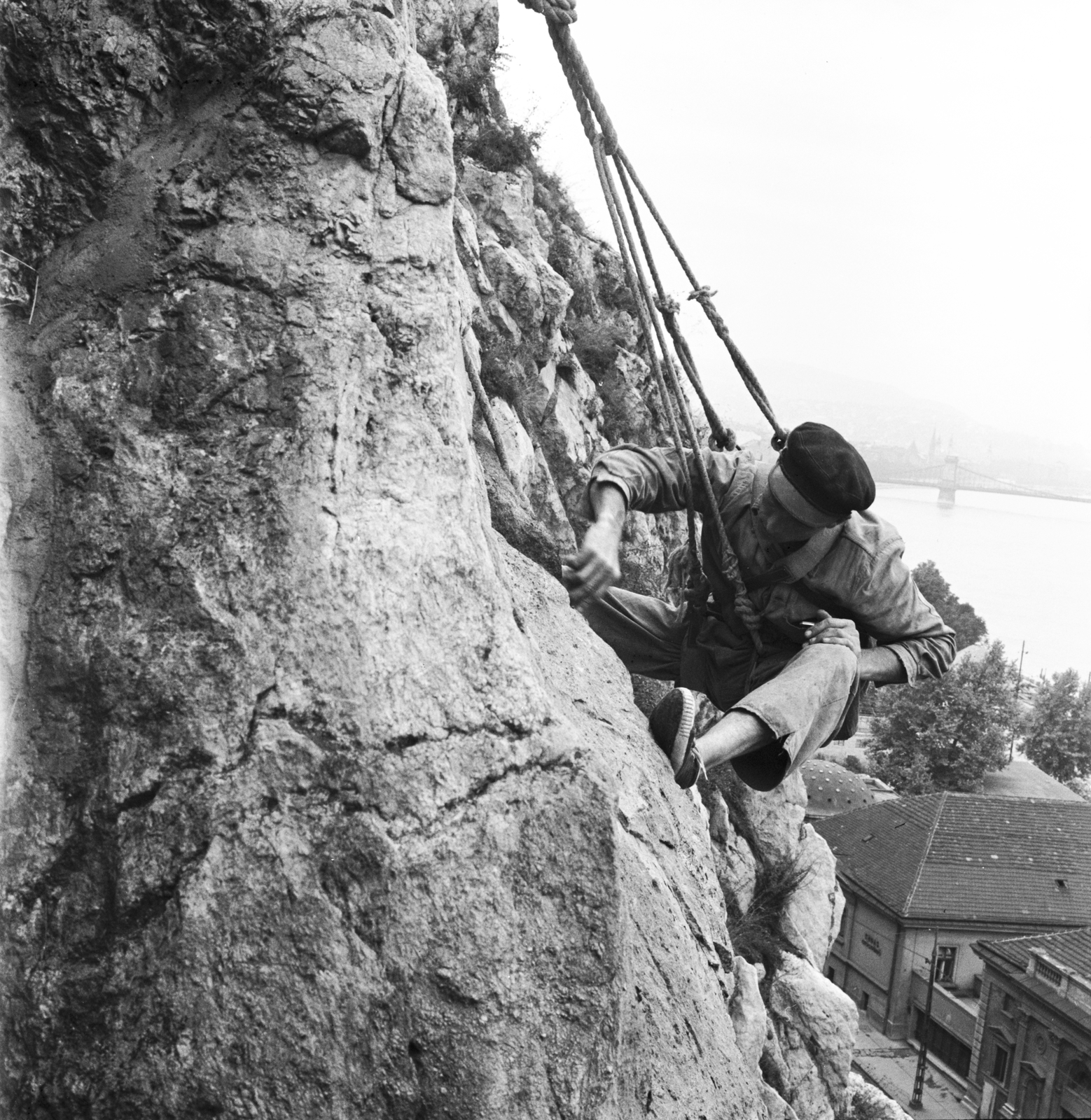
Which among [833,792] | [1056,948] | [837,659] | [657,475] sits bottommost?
[833,792]

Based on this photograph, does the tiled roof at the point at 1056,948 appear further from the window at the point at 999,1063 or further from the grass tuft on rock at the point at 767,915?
the grass tuft on rock at the point at 767,915

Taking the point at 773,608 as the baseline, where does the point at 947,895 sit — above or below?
below

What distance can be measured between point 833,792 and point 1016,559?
47.8 metres

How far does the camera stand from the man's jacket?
181 inches

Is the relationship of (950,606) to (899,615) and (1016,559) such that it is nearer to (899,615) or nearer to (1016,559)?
(1016,559)

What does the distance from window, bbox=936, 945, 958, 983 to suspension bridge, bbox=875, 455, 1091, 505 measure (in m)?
34.1

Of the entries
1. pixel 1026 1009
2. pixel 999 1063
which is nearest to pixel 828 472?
pixel 1026 1009

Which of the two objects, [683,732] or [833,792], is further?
[833,792]

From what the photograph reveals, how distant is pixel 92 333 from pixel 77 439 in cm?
34

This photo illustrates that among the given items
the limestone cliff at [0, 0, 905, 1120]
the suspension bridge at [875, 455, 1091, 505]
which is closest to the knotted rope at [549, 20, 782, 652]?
the limestone cliff at [0, 0, 905, 1120]

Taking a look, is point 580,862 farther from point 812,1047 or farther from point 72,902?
point 812,1047

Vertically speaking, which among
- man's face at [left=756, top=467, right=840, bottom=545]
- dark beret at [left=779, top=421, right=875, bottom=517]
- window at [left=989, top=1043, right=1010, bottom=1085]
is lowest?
window at [left=989, top=1043, right=1010, bottom=1085]

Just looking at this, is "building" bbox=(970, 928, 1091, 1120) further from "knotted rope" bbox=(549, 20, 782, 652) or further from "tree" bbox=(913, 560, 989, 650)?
"tree" bbox=(913, 560, 989, 650)

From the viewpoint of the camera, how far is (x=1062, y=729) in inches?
1604
